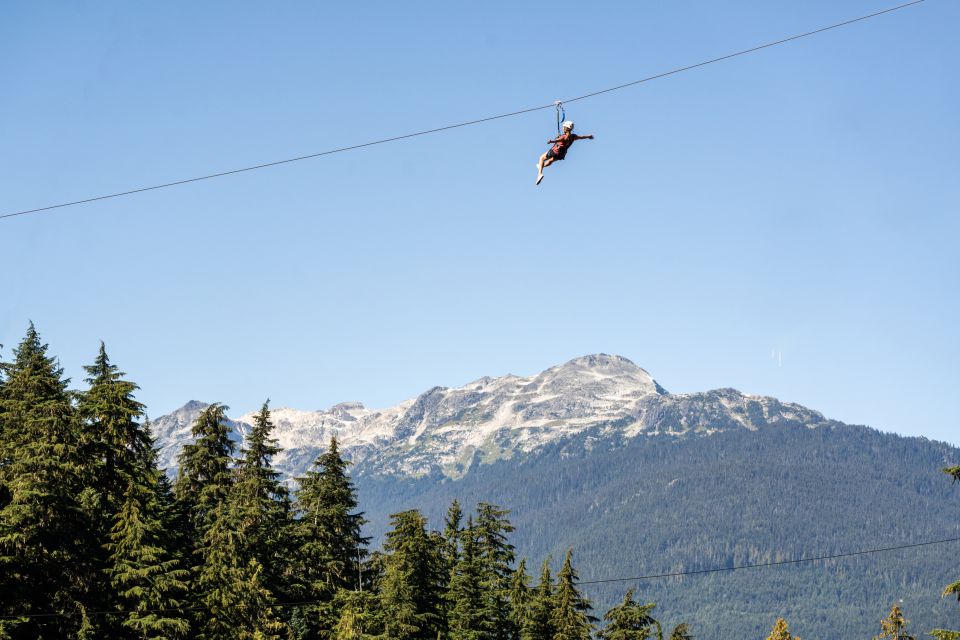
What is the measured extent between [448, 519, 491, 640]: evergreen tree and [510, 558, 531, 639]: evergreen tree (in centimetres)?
252

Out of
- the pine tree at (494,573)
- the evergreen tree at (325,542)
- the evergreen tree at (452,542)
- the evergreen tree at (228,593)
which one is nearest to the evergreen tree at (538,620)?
the pine tree at (494,573)

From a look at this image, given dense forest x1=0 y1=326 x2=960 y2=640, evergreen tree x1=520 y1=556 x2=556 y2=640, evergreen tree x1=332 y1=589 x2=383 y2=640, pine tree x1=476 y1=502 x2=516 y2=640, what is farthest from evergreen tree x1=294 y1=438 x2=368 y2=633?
evergreen tree x1=520 y1=556 x2=556 y2=640

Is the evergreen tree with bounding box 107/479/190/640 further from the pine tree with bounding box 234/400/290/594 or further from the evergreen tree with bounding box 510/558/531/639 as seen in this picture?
the evergreen tree with bounding box 510/558/531/639

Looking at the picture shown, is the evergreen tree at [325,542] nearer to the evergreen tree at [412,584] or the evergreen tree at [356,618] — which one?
the evergreen tree at [356,618]

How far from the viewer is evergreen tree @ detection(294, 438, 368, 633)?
62188 millimetres

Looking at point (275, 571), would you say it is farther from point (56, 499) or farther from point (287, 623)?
point (56, 499)

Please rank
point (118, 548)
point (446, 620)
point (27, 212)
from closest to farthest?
point (27, 212) < point (118, 548) < point (446, 620)

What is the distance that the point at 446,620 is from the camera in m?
64.6

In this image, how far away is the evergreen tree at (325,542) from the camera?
62.2m

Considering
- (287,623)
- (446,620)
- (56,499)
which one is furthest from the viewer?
(446,620)

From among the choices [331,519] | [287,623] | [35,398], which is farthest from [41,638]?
[331,519]

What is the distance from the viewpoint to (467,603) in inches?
2530

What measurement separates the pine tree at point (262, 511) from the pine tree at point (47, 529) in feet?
31.4

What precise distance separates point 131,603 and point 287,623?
12989 millimetres
